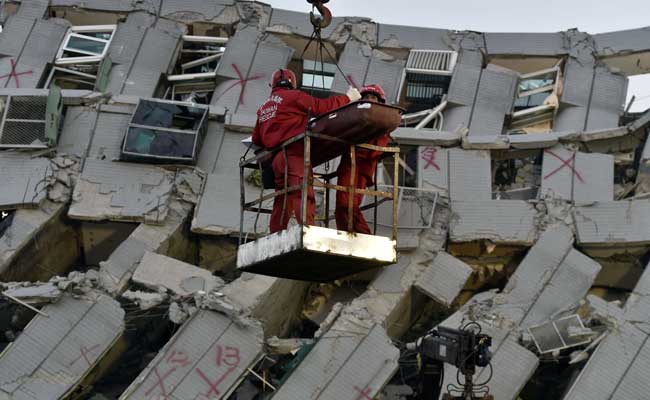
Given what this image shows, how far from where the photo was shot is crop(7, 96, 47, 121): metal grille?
17.3m

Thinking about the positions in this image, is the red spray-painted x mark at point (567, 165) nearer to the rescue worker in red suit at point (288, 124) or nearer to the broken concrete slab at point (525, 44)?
the broken concrete slab at point (525, 44)

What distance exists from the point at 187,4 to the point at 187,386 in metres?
9.79

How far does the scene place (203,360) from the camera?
47.3 ft

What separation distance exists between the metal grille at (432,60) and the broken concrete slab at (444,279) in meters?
5.69

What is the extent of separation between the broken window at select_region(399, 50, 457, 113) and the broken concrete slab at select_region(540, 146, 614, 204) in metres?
3.70

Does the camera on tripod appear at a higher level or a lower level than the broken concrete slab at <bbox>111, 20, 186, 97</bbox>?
lower

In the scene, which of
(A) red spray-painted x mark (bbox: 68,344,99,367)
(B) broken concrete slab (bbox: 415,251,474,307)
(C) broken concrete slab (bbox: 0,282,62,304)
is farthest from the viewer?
(B) broken concrete slab (bbox: 415,251,474,307)

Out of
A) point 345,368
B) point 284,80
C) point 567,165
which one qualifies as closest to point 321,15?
point 284,80

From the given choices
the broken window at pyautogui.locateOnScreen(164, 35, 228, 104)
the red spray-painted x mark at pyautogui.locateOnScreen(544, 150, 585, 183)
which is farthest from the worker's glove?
the broken window at pyautogui.locateOnScreen(164, 35, 228, 104)

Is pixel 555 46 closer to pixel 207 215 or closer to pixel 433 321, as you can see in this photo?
pixel 433 321

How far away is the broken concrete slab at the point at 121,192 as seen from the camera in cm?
1648

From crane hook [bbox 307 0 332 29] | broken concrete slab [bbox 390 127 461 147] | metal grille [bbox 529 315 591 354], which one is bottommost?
metal grille [bbox 529 315 591 354]

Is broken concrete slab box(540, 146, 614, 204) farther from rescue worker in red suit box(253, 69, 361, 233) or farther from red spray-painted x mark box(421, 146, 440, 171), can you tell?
rescue worker in red suit box(253, 69, 361, 233)

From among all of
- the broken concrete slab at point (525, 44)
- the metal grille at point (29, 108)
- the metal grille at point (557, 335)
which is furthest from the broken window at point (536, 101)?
the metal grille at point (29, 108)
